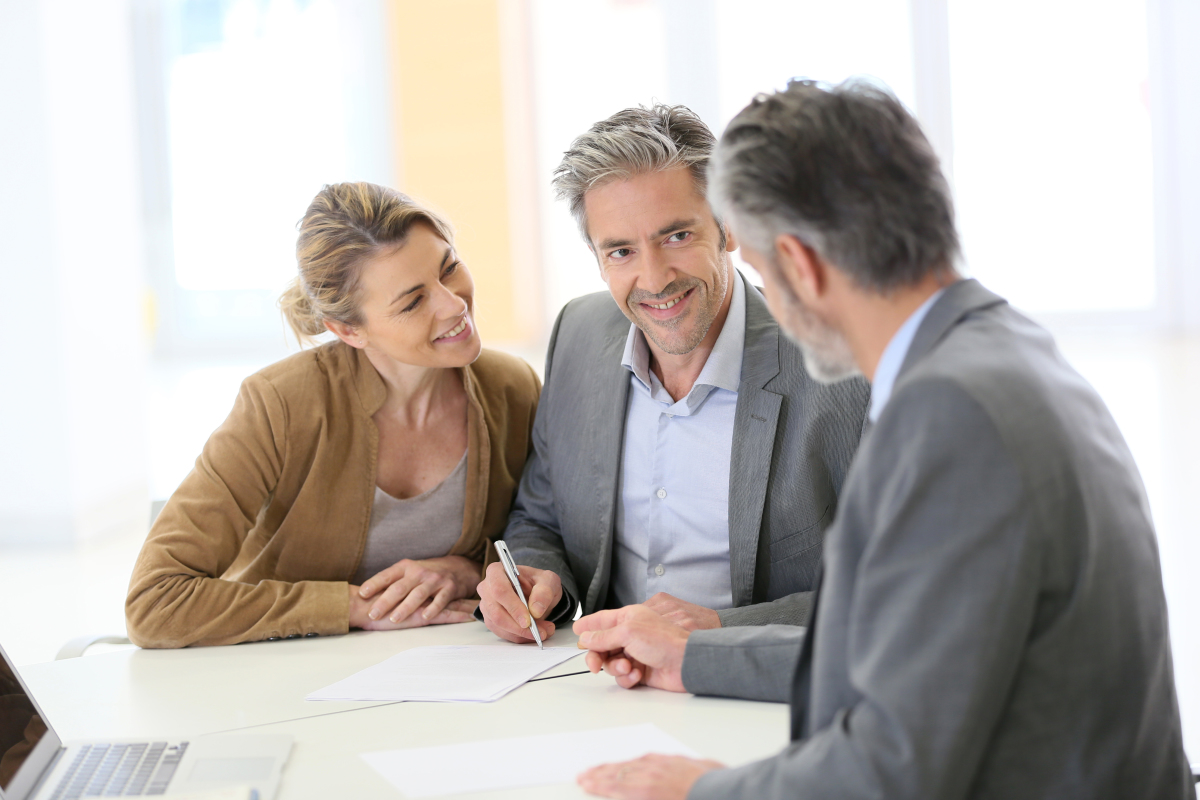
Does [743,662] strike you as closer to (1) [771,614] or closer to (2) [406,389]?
(1) [771,614]

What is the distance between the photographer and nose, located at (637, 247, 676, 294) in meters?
1.96

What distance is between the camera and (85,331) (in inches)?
209

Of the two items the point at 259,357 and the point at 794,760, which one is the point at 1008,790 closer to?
the point at 794,760

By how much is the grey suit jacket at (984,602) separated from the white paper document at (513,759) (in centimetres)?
29

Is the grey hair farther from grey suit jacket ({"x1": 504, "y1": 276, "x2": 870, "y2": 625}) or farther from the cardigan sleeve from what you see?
the cardigan sleeve

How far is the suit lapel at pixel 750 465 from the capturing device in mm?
1877

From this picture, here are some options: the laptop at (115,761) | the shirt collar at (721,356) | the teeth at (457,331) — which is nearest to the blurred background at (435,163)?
the teeth at (457,331)

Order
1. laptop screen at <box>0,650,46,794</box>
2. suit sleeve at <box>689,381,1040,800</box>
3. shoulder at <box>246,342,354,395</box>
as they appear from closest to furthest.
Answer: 1. suit sleeve at <box>689,381,1040,800</box>
2. laptop screen at <box>0,650,46,794</box>
3. shoulder at <box>246,342,354,395</box>

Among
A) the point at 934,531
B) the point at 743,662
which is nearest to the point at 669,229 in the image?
the point at 743,662

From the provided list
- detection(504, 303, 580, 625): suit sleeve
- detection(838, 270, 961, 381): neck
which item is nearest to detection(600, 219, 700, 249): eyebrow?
detection(504, 303, 580, 625): suit sleeve

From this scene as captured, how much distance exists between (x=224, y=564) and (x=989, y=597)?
5.25ft

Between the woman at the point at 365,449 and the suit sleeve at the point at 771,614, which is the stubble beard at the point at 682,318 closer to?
the woman at the point at 365,449

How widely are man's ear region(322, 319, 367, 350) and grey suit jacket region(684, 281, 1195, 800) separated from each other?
1.47 m

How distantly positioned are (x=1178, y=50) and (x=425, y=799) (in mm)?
8576
